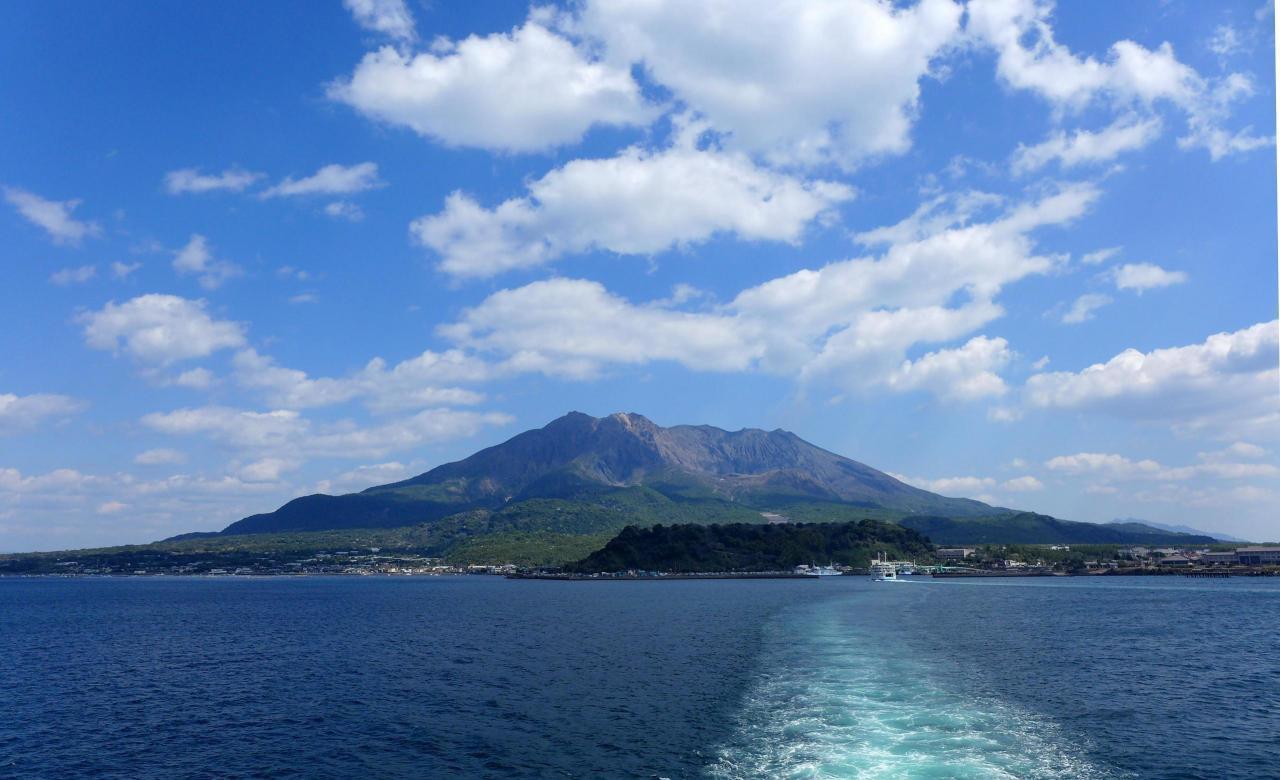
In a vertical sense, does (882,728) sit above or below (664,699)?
above

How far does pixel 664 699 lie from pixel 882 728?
14478mm

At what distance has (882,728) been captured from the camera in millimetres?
37750

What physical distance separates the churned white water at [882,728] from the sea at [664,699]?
18cm

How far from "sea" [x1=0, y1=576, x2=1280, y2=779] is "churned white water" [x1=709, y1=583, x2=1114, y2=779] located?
0.58 ft

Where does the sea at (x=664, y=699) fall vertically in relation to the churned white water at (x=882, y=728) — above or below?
below

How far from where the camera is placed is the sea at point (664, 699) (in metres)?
34.8

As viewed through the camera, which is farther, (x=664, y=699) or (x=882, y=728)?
(x=664, y=699)

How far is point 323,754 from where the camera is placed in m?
37.6

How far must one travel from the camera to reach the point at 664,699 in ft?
157

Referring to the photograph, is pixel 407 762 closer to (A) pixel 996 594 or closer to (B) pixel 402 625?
(B) pixel 402 625

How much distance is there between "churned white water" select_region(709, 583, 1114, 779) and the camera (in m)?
32.2

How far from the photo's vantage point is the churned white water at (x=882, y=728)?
1267 inches

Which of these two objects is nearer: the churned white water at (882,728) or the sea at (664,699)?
the churned white water at (882,728)

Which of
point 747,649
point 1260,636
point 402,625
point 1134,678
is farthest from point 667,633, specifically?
point 1260,636
